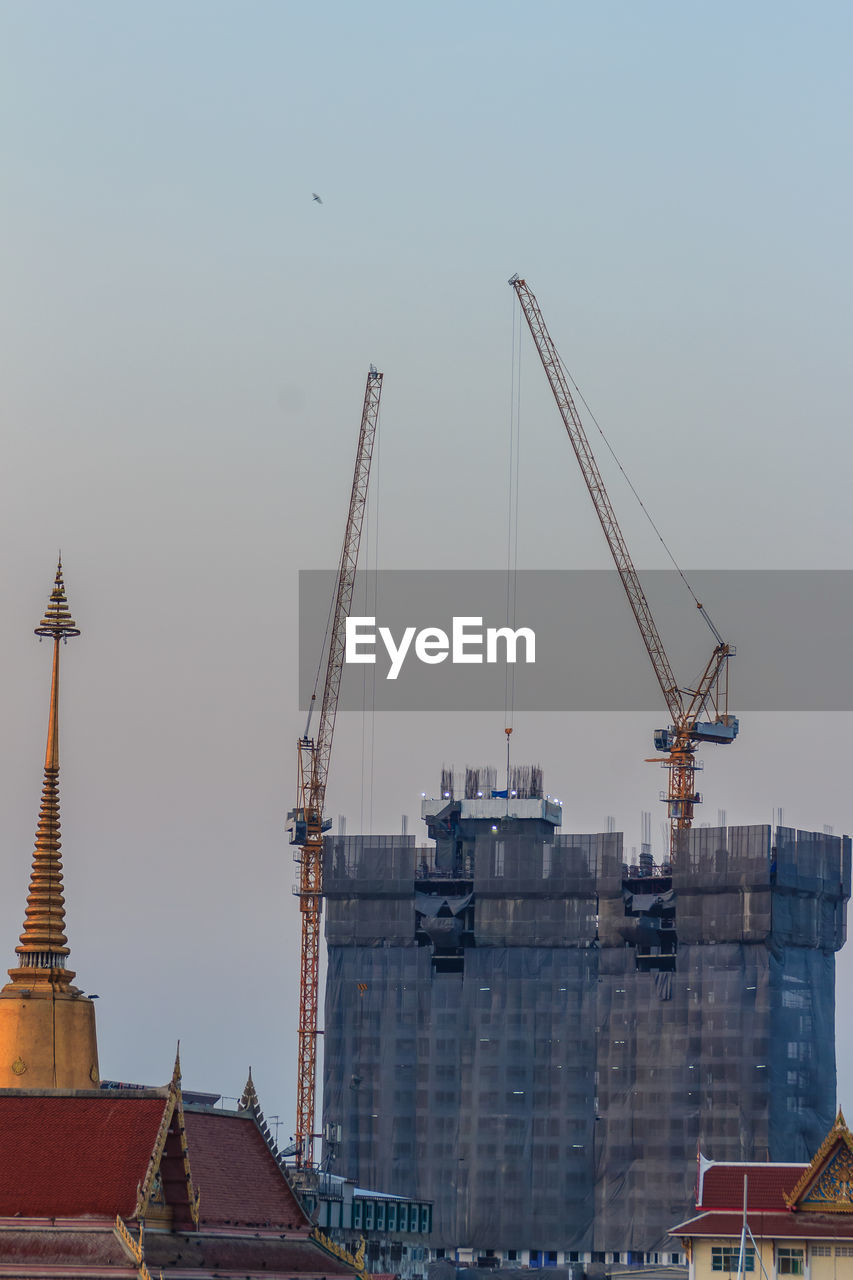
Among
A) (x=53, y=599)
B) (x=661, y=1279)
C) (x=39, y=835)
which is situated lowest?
(x=661, y=1279)

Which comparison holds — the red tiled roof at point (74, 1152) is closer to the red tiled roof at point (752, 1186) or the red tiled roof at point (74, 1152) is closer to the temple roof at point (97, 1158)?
the temple roof at point (97, 1158)

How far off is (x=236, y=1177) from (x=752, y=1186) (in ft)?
152

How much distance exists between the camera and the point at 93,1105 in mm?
83250

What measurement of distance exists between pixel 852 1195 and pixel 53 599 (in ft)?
175

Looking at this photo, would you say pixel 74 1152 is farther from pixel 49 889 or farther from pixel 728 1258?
pixel 728 1258

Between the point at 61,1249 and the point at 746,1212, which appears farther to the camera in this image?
the point at 746,1212

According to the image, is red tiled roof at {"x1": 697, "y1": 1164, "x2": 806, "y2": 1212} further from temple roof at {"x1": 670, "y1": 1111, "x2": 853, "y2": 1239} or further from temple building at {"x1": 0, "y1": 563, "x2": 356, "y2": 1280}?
temple building at {"x1": 0, "y1": 563, "x2": 356, "y2": 1280}

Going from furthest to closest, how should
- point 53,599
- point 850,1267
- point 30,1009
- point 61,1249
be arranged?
point 850,1267, point 53,599, point 30,1009, point 61,1249

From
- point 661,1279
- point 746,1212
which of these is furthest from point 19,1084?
point 661,1279

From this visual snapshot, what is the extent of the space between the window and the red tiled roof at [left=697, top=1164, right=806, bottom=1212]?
2006 mm

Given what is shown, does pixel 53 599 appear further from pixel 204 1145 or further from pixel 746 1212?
pixel 746 1212

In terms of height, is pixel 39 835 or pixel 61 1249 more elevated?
pixel 39 835

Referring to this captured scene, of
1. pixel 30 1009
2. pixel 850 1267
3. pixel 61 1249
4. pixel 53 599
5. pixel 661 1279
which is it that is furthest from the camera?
pixel 661 1279

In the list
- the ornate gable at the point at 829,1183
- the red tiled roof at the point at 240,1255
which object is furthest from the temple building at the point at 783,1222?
the red tiled roof at the point at 240,1255
